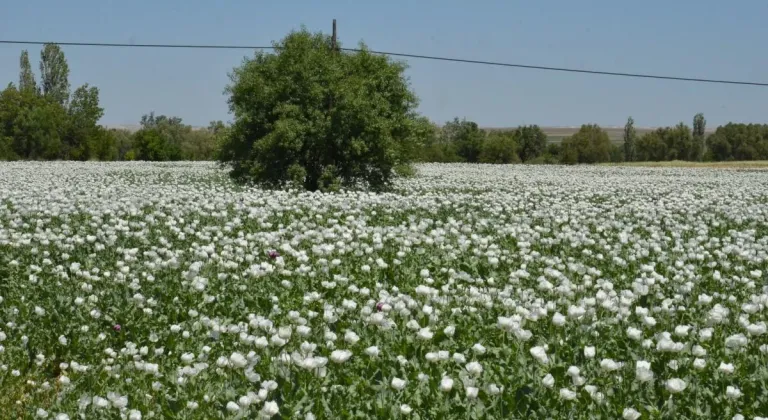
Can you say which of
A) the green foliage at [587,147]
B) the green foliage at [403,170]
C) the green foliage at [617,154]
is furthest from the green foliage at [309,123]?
the green foliage at [617,154]

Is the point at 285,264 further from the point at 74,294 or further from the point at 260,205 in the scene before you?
the point at 260,205

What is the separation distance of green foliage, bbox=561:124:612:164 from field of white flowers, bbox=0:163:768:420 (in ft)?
242

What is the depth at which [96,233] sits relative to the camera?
1128 centimetres

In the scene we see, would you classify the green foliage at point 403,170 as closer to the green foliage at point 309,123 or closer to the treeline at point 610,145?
the green foliage at point 309,123

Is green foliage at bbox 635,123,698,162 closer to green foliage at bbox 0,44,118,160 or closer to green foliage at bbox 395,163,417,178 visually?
green foliage at bbox 0,44,118,160

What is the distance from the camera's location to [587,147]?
8700cm

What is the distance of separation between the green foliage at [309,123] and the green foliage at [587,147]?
204 feet

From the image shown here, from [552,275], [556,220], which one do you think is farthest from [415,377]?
[556,220]

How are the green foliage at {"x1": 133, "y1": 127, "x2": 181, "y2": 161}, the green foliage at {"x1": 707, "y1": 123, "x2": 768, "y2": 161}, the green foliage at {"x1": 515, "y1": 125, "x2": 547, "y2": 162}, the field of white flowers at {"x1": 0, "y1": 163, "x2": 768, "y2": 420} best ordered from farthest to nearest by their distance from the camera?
the green foliage at {"x1": 707, "y1": 123, "x2": 768, "y2": 161}
the green foliage at {"x1": 515, "y1": 125, "x2": 547, "y2": 162}
the green foliage at {"x1": 133, "y1": 127, "x2": 181, "y2": 161}
the field of white flowers at {"x1": 0, "y1": 163, "x2": 768, "y2": 420}

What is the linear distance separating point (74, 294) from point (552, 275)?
458 centimetres

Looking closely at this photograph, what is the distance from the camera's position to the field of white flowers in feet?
16.4

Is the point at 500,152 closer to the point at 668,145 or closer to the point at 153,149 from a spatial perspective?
the point at 668,145

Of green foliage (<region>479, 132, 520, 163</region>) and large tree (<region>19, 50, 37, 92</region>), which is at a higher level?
large tree (<region>19, 50, 37, 92</region>)

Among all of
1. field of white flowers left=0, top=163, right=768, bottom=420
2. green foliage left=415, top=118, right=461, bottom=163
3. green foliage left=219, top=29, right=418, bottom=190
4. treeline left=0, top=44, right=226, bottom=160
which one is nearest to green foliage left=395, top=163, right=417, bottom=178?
green foliage left=219, top=29, right=418, bottom=190
